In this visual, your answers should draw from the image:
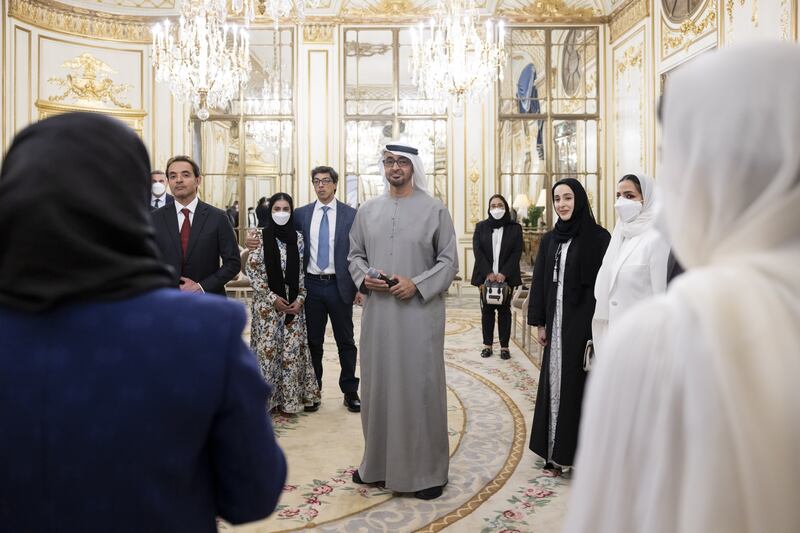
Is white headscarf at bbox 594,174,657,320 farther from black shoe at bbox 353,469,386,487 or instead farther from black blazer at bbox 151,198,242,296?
black blazer at bbox 151,198,242,296

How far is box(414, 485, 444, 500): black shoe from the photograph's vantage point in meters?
2.83

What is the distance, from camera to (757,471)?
2.49 feet

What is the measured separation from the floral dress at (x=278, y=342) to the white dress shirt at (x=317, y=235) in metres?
0.10

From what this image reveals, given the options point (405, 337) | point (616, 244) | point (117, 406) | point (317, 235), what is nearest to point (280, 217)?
point (317, 235)

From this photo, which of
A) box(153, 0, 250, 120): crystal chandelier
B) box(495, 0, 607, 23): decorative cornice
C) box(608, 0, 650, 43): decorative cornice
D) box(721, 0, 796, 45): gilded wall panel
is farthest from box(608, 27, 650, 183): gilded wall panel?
box(153, 0, 250, 120): crystal chandelier

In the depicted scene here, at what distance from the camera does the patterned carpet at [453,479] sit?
260 centimetres

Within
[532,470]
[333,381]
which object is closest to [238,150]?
[333,381]

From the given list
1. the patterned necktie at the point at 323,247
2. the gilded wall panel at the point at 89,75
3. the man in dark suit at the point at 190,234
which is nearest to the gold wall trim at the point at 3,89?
the gilded wall panel at the point at 89,75

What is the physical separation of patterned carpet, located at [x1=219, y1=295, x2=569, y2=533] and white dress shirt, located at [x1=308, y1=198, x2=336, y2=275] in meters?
0.92

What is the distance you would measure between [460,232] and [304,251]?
6.13 m

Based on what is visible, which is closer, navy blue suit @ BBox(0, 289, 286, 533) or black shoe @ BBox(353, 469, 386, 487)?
navy blue suit @ BBox(0, 289, 286, 533)

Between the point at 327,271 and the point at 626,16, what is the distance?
731 centimetres

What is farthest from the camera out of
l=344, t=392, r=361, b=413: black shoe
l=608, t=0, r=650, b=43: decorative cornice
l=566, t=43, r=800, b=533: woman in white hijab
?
l=608, t=0, r=650, b=43: decorative cornice

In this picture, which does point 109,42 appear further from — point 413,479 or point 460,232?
point 413,479
